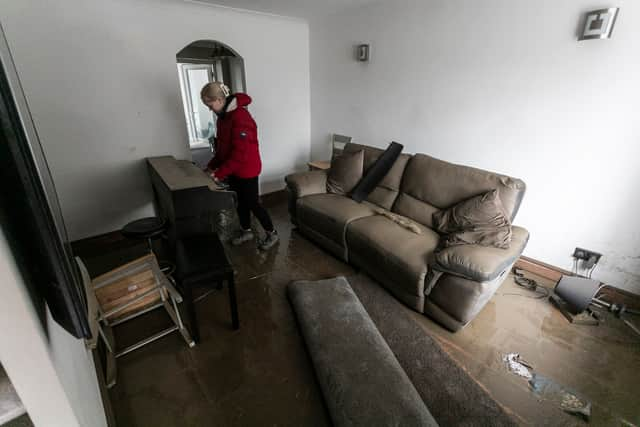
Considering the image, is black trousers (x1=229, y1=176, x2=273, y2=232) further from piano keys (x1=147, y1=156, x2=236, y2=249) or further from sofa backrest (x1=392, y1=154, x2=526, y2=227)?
sofa backrest (x1=392, y1=154, x2=526, y2=227)

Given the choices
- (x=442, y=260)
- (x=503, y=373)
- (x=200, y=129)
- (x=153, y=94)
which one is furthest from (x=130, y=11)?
(x=200, y=129)

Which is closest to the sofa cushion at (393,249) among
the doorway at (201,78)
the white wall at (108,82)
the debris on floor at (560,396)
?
the debris on floor at (560,396)

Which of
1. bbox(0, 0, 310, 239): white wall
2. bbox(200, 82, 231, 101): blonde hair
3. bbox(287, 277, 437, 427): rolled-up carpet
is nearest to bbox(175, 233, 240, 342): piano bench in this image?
bbox(287, 277, 437, 427): rolled-up carpet

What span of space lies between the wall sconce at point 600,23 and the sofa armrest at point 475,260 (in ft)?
4.88

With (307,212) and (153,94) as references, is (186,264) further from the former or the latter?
(153,94)

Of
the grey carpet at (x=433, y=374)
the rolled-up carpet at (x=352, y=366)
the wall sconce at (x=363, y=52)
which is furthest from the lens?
the wall sconce at (x=363, y=52)

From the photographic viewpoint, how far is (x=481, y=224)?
6.52 ft

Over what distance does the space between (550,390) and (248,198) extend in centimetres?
259

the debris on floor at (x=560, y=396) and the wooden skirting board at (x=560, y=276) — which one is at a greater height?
the wooden skirting board at (x=560, y=276)

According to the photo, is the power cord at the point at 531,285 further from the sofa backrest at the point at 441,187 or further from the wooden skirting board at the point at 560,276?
the sofa backrest at the point at 441,187

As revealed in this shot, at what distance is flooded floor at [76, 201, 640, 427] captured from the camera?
1.43m

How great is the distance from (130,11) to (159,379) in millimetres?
3011

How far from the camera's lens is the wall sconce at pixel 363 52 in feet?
10.6

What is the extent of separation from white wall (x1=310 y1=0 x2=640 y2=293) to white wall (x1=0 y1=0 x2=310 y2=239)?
1.81 metres
